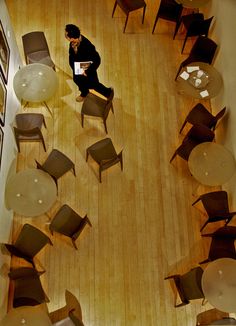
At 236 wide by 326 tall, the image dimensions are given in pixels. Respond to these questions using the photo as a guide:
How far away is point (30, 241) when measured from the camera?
6133 millimetres

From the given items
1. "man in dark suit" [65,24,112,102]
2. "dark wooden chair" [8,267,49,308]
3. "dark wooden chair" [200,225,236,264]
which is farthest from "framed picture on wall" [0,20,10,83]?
"dark wooden chair" [200,225,236,264]

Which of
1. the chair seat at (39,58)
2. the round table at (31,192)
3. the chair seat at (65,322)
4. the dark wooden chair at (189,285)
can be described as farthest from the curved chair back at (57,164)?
the dark wooden chair at (189,285)

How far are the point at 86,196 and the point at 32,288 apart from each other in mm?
1687

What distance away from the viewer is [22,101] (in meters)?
7.59

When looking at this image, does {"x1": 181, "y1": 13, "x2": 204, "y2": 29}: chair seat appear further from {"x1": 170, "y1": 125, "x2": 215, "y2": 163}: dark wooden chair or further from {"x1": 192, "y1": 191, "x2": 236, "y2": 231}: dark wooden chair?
{"x1": 192, "y1": 191, "x2": 236, "y2": 231}: dark wooden chair

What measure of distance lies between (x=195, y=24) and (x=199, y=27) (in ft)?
0.33

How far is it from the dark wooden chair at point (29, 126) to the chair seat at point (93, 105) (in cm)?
74

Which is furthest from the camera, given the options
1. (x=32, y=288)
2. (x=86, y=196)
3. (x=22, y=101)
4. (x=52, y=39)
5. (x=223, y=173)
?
(x=52, y=39)

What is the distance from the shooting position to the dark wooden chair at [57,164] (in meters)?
6.59

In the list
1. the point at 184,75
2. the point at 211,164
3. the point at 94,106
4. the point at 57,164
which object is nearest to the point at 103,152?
the point at 57,164

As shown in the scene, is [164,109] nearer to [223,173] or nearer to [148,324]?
[223,173]

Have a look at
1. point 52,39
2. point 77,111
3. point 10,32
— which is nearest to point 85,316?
point 77,111

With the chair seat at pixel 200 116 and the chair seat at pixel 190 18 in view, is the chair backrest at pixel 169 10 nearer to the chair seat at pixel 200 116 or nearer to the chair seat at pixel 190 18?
the chair seat at pixel 190 18

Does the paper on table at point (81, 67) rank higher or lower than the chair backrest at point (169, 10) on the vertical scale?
lower
